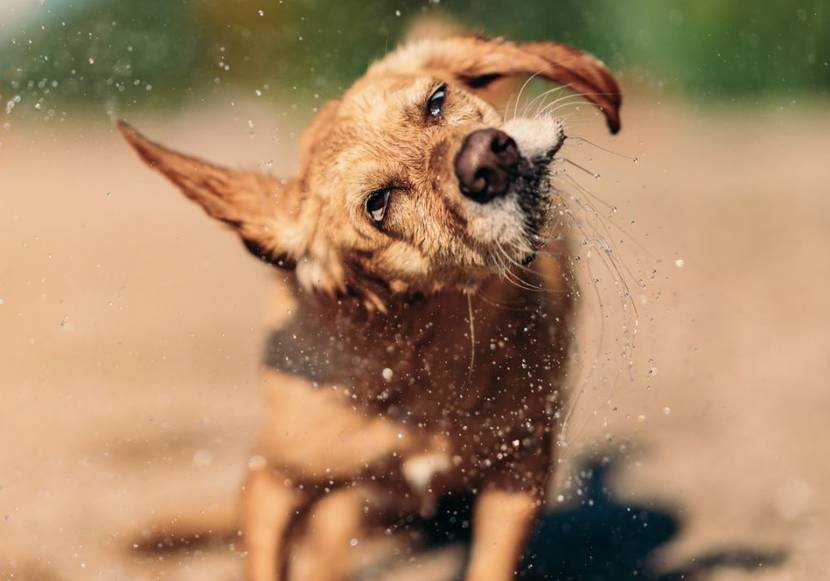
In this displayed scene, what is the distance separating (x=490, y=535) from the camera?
2527 mm

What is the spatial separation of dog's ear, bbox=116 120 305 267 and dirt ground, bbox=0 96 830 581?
0.24 meters

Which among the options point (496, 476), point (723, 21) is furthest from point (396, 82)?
point (723, 21)

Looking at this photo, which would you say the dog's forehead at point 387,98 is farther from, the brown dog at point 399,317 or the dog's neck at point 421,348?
the dog's neck at point 421,348

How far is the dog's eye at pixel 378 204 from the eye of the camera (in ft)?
7.65

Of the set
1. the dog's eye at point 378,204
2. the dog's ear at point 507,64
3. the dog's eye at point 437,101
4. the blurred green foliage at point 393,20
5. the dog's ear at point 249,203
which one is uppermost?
the blurred green foliage at point 393,20

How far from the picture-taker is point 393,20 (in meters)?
Result: 4.18

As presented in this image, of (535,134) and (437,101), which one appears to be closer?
(535,134)

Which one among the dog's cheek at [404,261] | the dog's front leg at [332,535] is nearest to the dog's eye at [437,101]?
the dog's cheek at [404,261]

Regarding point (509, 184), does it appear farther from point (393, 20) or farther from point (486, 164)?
point (393, 20)

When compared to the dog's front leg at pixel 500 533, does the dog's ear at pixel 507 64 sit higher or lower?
higher

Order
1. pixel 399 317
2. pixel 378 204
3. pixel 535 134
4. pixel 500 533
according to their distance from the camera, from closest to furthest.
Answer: pixel 535 134
pixel 378 204
pixel 500 533
pixel 399 317

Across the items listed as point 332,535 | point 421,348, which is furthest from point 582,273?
point 332,535

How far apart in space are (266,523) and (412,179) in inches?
47.8

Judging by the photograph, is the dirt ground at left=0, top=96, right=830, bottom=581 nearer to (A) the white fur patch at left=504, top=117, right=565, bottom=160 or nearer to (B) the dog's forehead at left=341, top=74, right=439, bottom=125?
(A) the white fur patch at left=504, top=117, right=565, bottom=160
